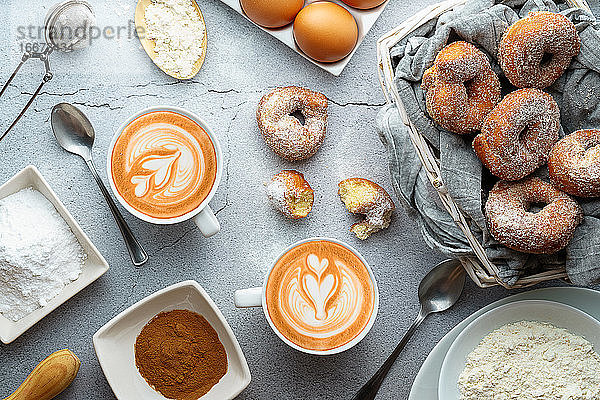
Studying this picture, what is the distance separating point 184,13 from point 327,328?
2.57 ft

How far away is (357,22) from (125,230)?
718 millimetres

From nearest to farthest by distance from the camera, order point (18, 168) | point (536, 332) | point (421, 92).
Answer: point (421, 92) < point (536, 332) < point (18, 168)

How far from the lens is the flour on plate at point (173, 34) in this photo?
145 centimetres

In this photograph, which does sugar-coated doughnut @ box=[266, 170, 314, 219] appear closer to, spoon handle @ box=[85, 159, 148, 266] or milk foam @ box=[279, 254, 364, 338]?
milk foam @ box=[279, 254, 364, 338]

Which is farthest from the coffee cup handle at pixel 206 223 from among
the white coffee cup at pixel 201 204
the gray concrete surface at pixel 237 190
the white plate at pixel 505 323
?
the white plate at pixel 505 323

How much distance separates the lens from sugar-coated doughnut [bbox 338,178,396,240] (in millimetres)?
1436

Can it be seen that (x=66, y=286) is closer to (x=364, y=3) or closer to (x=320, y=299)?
(x=320, y=299)

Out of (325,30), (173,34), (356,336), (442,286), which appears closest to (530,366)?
(442,286)

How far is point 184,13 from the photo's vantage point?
1.45m

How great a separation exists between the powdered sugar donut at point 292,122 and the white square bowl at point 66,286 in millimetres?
462

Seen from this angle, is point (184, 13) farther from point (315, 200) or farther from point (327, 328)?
point (327, 328)

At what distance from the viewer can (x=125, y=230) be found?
4.74 ft

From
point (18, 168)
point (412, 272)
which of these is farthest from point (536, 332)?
point (18, 168)

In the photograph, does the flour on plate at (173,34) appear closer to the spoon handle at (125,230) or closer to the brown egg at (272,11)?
the brown egg at (272,11)
